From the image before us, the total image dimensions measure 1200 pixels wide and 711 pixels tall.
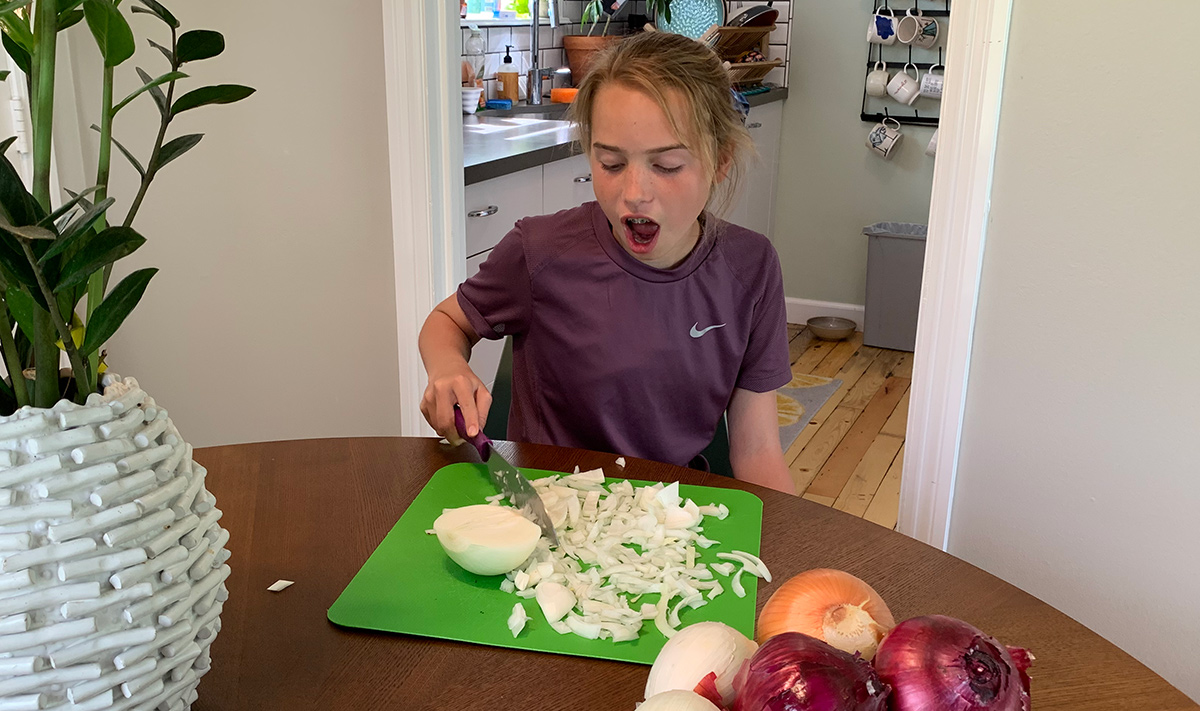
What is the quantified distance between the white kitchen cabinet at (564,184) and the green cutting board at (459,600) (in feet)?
5.70

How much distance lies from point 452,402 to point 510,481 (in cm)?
17

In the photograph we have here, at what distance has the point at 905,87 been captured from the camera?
382 cm

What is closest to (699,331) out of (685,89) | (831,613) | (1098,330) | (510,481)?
(685,89)

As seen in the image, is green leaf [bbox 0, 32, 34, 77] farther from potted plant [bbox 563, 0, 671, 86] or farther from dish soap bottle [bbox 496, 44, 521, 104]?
potted plant [bbox 563, 0, 671, 86]

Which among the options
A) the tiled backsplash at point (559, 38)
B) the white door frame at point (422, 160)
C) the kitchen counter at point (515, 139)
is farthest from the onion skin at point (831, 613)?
the tiled backsplash at point (559, 38)

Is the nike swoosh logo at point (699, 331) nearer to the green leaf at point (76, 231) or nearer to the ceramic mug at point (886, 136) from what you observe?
the green leaf at point (76, 231)

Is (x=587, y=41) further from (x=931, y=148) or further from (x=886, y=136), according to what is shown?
(x=931, y=148)

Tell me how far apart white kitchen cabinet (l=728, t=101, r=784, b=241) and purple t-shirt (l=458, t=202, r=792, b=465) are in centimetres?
238

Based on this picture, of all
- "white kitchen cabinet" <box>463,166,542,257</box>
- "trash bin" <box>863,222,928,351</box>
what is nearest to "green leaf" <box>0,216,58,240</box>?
"white kitchen cabinet" <box>463,166,542,257</box>

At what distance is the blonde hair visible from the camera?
1.29 metres

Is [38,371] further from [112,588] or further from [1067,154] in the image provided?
[1067,154]

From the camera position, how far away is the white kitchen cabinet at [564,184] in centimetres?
270

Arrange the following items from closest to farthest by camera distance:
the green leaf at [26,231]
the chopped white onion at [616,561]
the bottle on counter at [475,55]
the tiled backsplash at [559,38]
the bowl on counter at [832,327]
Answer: the green leaf at [26,231], the chopped white onion at [616,561], the bottle on counter at [475,55], the tiled backsplash at [559,38], the bowl on counter at [832,327]

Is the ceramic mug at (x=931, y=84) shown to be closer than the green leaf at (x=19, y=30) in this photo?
No
